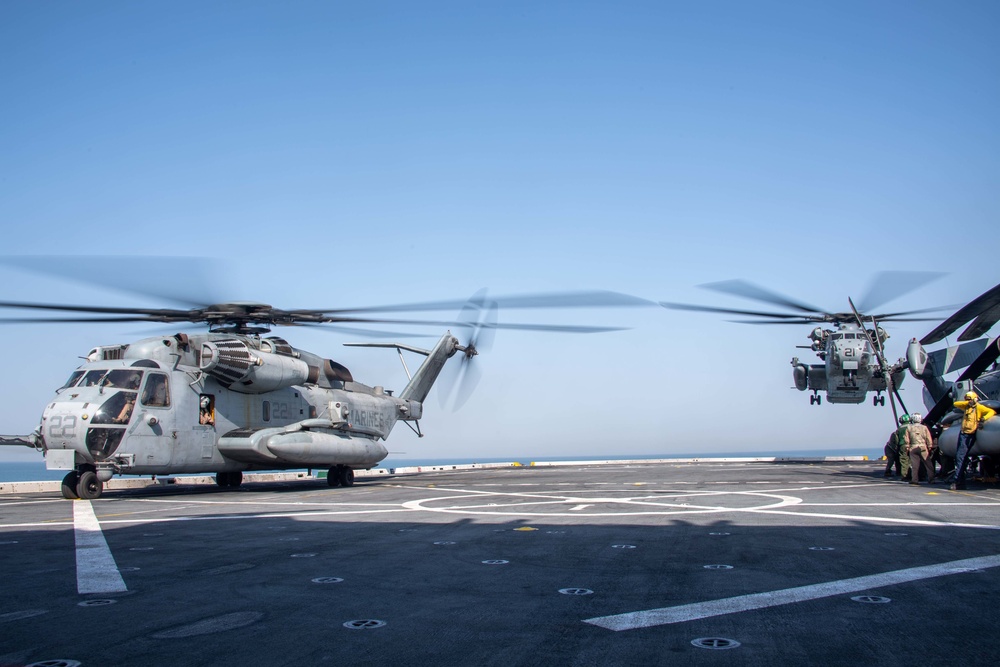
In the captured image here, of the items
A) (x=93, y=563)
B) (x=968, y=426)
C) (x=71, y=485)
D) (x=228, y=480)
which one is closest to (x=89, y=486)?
(x=71, y=485)

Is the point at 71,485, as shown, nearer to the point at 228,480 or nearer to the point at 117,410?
the point at 117,410

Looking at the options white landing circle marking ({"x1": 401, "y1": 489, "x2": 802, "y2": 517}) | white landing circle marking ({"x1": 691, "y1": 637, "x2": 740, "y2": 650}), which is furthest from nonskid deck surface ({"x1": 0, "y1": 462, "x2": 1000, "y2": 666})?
white landing circle marking ({"x1": 401, "y1": 489, "x2": 802, "y2": 517})

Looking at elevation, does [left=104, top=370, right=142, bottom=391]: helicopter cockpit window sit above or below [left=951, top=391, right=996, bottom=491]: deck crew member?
above

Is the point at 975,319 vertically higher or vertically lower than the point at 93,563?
higher

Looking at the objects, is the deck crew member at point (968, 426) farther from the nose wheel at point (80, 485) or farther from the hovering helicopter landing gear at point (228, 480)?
the nose wheel at point (80, 485)

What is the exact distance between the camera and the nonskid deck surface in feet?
17.8

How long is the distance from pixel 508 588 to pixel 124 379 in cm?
1783

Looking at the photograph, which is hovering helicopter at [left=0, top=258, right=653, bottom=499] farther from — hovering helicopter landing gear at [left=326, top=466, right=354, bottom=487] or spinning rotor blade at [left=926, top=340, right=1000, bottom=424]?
spinning rotor blade at [left=926, top=340, right=1000, bottom=424]

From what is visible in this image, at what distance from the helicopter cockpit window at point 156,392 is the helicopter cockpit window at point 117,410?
0.41 m

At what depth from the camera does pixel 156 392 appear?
22172 mm

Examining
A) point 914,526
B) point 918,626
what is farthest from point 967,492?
point 918,626

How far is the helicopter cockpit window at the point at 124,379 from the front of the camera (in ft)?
70.6

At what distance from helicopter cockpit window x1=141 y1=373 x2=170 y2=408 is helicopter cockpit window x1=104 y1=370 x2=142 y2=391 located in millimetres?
276

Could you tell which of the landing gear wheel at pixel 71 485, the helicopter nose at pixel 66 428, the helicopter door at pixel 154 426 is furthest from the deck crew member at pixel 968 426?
the landing gear wheel at pixel 71 485
